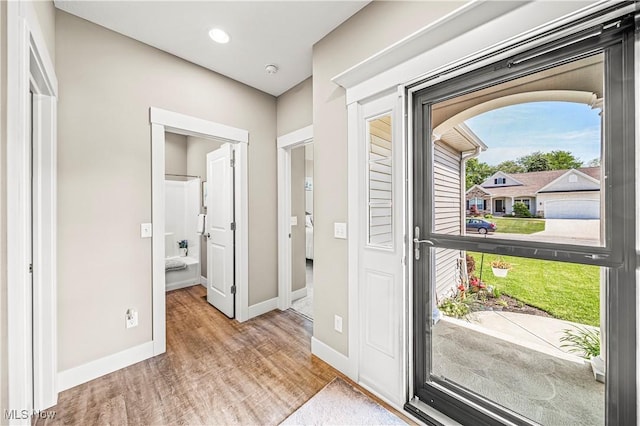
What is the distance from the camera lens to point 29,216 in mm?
1277

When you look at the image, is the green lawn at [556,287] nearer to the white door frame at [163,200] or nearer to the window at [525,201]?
the window at [525,201]

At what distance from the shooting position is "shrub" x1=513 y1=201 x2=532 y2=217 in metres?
1.28

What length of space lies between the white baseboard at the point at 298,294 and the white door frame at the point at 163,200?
0.76m

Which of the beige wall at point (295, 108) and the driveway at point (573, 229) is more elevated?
the beige wall at point (295, 108)

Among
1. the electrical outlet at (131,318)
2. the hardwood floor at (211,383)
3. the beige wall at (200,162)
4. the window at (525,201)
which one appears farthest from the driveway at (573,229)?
the beige wall at (200,162)

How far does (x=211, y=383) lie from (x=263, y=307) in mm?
1196

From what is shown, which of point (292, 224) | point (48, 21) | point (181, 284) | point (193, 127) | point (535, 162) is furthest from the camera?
point (181, 284)

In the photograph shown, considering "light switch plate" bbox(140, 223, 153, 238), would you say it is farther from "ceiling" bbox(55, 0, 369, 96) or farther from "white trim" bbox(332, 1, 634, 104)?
"white trim" bbox(332, 1, 634, 104)

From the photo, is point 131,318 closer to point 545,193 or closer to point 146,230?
point 146,230

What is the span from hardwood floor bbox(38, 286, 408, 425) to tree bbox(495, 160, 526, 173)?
182 centimetres

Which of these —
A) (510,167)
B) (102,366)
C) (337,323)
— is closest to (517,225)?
(510,167)

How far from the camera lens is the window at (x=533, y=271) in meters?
1.04

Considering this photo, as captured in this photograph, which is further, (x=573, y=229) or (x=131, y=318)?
(x=131, y=318)

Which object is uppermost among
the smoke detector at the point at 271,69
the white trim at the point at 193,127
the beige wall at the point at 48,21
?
the smoke detector at the point at 271,69
